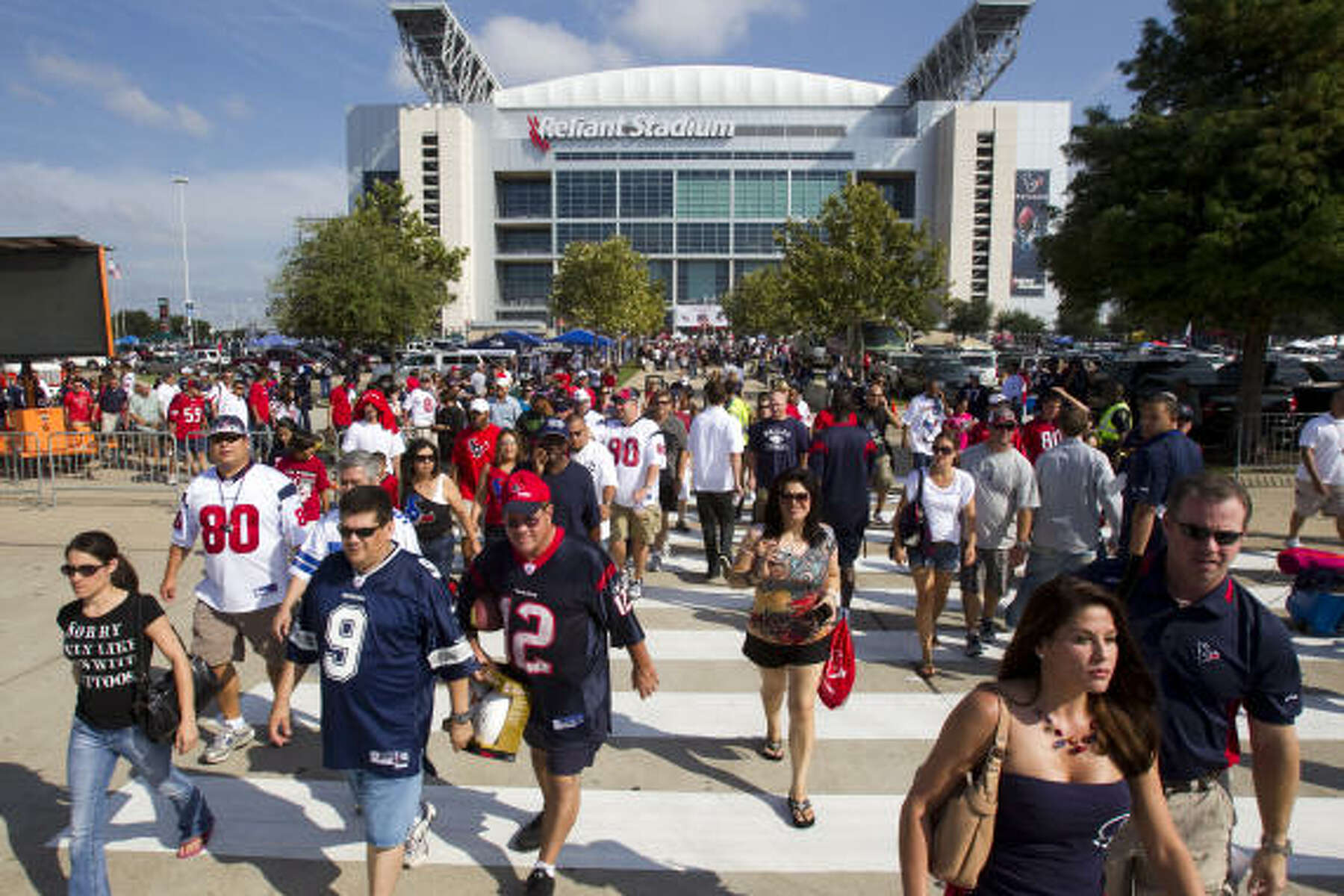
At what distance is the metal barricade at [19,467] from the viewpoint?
41.8 feet

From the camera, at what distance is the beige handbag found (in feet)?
6.52

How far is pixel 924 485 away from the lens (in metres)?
5.84

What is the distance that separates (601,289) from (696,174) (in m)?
46.4

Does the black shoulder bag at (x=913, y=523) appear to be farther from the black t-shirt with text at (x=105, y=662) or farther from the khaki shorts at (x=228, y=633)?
the black t-shirt with text at (x=105, y=662)

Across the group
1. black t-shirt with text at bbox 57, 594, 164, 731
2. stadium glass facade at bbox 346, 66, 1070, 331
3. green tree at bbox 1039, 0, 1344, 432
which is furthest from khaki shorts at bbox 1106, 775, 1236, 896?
stadium glass facade at bbox 346, 66, 1070, 331

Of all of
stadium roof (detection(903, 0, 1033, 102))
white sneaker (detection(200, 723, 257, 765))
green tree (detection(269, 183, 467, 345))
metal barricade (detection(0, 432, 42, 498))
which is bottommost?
white sneaker (detection(200, 723, 257, 765))

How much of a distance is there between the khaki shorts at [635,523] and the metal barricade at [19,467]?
925 centimetres

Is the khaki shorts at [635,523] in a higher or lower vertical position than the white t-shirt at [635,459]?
lower

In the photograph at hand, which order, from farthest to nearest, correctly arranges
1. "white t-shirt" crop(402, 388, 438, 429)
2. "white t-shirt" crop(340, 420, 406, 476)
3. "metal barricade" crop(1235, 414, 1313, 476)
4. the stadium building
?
the stadium building
"white t-shirt" crop(402, 388, 438, 429)
"metal barricade" crop(1235, 414, 1313, 476)
"white t-shirt" crop(340, 420, 406, 476)

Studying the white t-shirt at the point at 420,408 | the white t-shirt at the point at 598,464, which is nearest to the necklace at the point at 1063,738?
the white t-shirt at the point at 598,464

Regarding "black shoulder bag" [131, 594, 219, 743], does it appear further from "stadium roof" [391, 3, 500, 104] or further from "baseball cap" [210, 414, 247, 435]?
"stadium roof" [391, 3, 500, 104]

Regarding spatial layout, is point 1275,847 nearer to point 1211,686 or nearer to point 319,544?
point 1211,686

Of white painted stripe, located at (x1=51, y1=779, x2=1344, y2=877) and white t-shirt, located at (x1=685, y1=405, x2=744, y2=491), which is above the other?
white t-shirt, located at (x1=685, y1=405, x2=744, y2=491)

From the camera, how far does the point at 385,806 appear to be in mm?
3213
